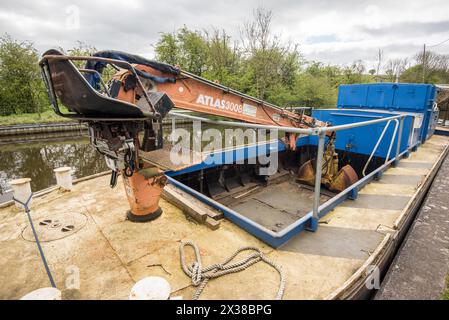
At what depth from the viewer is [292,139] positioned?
171 inches

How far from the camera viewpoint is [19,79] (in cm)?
1772

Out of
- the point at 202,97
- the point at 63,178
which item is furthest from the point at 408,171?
the point at 63,178

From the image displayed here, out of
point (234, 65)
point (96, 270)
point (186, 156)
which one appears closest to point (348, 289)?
point (96, 270)

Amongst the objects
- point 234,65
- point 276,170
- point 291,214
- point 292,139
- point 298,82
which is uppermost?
point 234,65

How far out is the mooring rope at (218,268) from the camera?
1628 millimetres

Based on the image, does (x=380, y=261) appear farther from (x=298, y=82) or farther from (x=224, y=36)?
(x=224, y=36)

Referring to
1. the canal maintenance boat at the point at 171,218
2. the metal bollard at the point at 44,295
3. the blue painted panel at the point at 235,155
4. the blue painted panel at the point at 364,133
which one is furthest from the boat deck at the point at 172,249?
the blue painted panel at the point at 364,133

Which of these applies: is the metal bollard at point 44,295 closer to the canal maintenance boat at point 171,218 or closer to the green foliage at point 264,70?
the canal maintenance boat at point 171,218

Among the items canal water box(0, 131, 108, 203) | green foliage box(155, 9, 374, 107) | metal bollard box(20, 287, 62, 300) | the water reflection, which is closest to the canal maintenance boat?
metal bollard box(20, 287, 62, 300)

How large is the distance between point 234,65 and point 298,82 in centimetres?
621

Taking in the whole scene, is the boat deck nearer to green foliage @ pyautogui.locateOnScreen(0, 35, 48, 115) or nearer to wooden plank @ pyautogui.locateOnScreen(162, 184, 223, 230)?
wooden plank @ pyautogui.locateOnScreen(162, 184, 223, 230)

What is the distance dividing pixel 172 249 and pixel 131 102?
4.46ft

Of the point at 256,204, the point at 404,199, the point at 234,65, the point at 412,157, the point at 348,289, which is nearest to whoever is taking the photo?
the point at 348,289
